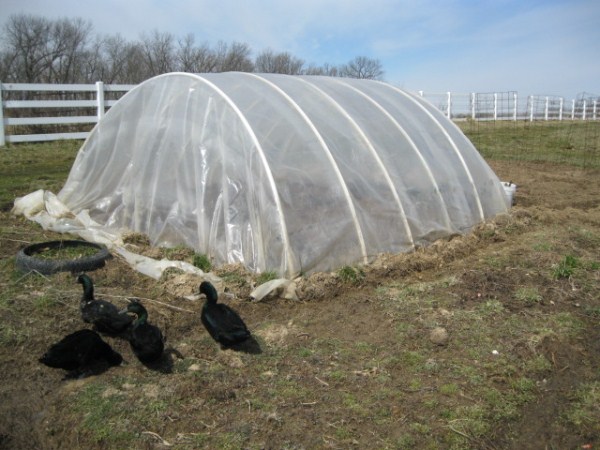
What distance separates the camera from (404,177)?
22.8 feet

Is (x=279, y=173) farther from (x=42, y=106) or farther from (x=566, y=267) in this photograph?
(x=42, y=106)

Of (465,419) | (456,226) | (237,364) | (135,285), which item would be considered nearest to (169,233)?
(135,285)

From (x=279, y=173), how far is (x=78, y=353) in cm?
282

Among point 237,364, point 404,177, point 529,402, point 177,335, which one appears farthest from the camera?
point 404,177

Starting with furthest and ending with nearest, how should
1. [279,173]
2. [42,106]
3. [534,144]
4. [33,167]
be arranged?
[534,144], [42,106], [33,167], [279,173]

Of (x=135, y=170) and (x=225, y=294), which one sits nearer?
(x=225, y=294)

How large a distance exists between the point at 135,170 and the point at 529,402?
5.46m

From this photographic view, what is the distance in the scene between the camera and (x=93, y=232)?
6.85 metres

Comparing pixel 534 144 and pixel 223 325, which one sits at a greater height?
pixel 534 144

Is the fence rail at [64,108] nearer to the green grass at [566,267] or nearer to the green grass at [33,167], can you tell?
the green grass at [33,167]

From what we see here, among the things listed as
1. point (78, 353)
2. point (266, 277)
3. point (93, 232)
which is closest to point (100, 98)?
point (93, 232)

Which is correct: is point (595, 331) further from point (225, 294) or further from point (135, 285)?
point (135, 285)

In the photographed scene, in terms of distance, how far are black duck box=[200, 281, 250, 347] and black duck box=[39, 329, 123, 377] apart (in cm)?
72

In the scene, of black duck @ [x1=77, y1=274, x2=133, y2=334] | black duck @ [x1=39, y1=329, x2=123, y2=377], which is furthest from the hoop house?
black duck @ [x1=39, y1=329, x2=123, y2=377]
